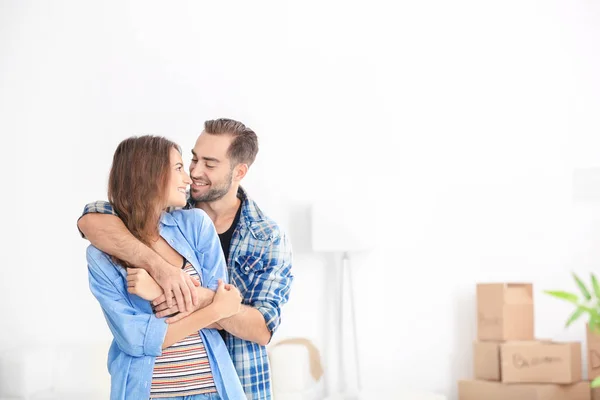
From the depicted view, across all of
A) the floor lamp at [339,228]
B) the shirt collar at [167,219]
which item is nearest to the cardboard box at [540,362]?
the floor lamp at [339,228]

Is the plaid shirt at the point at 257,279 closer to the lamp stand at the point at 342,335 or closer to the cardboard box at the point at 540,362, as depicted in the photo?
the cardboard box at the point at 540,362

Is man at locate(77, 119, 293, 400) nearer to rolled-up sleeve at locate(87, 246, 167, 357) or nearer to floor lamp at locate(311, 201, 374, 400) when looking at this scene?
rolled-up sleeve at locate(87, 246, 167, 357)

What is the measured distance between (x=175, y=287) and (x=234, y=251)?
1.38 feet

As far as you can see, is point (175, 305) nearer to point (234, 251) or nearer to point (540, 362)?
point (234, 251)

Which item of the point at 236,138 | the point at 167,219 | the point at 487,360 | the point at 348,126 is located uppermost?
the point at 348,126

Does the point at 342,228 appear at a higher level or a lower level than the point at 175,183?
lower

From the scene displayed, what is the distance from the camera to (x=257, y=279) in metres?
2.23

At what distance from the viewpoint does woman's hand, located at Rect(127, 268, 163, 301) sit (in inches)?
71.9

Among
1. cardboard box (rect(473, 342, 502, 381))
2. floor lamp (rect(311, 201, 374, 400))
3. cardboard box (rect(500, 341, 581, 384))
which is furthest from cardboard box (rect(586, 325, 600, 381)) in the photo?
floor lamp (rect(311, 201, 374, 400))

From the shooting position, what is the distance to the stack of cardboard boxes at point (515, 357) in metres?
3.89

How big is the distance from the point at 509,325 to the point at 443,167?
100 centimetres

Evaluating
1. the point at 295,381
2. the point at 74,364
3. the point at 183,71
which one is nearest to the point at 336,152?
the point at 183,71

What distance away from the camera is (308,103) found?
4.61m

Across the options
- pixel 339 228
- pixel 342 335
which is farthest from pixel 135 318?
pixel 342 335
